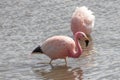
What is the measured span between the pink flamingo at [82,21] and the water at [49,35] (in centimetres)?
31

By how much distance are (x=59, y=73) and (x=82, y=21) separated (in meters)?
3.40

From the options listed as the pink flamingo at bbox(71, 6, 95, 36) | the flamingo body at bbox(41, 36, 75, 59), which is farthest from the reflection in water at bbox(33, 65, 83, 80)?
the pink flamingo at bbox(71, 6, 95, 36)

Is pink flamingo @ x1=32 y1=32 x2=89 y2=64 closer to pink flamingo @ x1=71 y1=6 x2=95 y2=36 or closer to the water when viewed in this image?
the water

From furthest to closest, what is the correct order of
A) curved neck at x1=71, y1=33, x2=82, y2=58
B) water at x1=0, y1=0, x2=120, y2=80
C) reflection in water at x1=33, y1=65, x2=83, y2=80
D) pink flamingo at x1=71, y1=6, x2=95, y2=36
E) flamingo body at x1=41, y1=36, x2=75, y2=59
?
1. pink flamingo at x1=71, y1=6, x2=95, y2=36
2. flamingo body at x1=41, y1=36, x2=75, y2=59
3. curved neck at x1=71, y1=33, x2=82, y2=58
4. water at x1=0, y1=0, x2=120, y2=80
5. reflection in water at x1=33, y1=65, x2=83, y2=80

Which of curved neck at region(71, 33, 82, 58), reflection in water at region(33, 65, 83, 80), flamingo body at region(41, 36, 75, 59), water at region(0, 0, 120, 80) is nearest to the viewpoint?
reflection in water at region(33, 65, 83, 80)

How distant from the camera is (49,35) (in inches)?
516

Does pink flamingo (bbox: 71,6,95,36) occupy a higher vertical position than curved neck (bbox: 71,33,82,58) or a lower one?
higher

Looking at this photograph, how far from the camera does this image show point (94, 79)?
30.7 ft

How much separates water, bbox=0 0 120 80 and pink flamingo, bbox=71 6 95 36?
1.02 ft

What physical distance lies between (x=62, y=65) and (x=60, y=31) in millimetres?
2745

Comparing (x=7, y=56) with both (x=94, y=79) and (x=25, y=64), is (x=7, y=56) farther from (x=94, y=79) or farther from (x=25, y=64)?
(x=94, y=79)

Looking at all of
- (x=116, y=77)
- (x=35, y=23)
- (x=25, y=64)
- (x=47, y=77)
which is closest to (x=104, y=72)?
(x=116, y=77)

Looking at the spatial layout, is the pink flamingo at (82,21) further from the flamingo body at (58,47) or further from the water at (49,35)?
the flamingo body at (58,47)

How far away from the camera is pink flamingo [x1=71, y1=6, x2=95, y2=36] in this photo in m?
13.3
